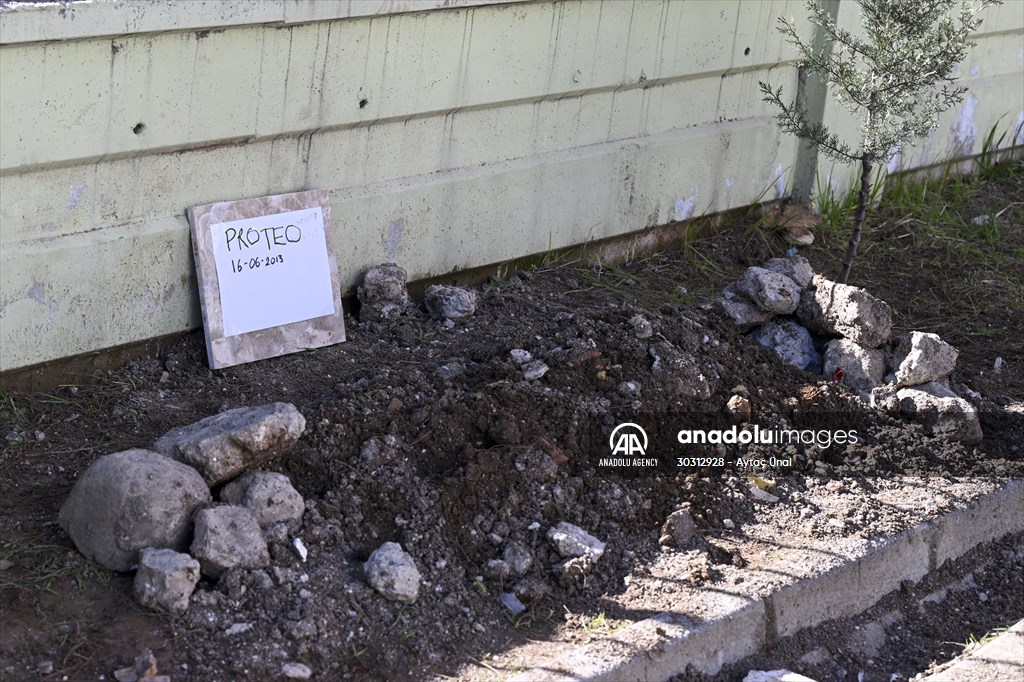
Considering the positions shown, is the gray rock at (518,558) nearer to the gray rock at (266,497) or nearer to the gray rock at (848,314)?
the gray rock at (266,497)

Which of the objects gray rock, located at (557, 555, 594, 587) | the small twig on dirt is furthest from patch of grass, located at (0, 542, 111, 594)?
gray rock, located at (557, 555, 594, 587)

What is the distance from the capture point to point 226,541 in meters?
2.85

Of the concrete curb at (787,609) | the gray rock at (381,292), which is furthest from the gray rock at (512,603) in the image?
the gray rock at (381,292)

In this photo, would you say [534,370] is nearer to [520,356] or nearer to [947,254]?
[520,356]

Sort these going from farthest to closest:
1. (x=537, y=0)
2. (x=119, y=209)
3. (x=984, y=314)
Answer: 1. (x=984, y=314)
2. (x=537, y=0)
3. (x=119, y=209)

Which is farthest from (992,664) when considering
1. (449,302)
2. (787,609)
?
(449,302)

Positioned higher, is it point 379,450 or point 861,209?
point 861,209

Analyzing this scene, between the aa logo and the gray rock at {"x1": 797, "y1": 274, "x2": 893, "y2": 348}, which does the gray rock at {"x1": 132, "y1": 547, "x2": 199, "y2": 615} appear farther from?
the gray rock at {"x1": 797, "y1": 274, "x2": 893, "y2": 348}

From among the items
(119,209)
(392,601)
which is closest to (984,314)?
(392,601)

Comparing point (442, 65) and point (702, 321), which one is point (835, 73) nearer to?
point (702, 321)

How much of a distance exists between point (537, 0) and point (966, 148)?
354 centimetres

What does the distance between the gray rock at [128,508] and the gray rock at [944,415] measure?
254 centimetres

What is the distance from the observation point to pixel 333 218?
4.11 meters

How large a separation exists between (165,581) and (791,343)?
8.55 ft
